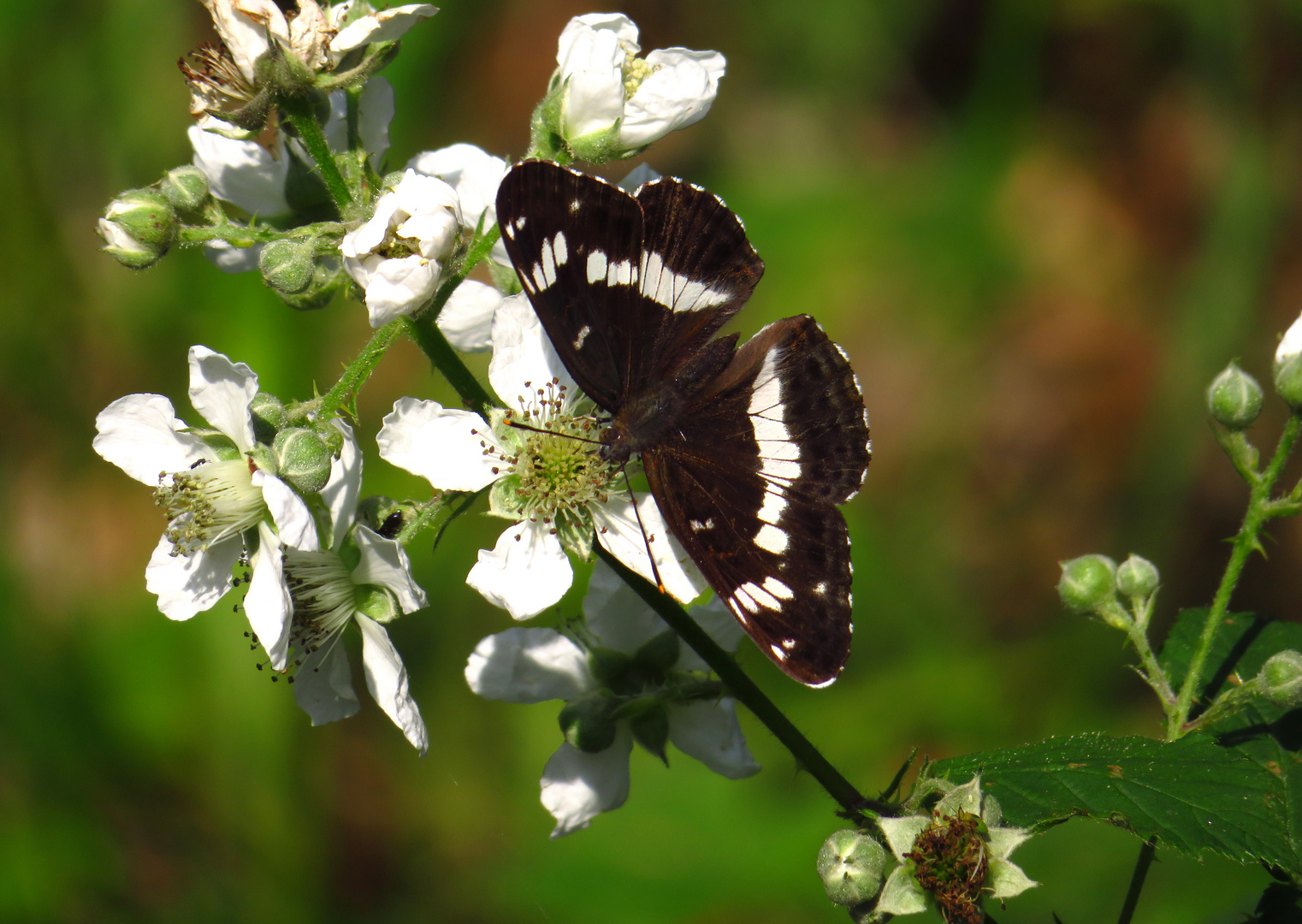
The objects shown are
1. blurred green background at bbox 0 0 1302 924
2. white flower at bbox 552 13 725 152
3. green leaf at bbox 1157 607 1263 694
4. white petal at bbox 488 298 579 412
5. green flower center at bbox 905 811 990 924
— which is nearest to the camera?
green flower center at bbox 905 811 990 924

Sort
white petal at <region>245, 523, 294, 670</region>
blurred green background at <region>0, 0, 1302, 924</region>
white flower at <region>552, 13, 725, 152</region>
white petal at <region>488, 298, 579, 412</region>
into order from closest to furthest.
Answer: white petal at <region>245, 523, 294, 670</region>
white flower at <region>552, 13, 725, 152</region>
white petal at <region>488, 298, 579, 412</region>
blurred green background at <region>0, 0, 1302, 924</region>

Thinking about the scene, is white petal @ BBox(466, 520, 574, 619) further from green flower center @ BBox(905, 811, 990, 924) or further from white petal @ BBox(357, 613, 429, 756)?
green flower center @ BBox(905, 811, 990, 924)

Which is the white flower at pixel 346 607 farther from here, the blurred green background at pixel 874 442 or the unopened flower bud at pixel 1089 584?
the blurred green background at pixel 874 442

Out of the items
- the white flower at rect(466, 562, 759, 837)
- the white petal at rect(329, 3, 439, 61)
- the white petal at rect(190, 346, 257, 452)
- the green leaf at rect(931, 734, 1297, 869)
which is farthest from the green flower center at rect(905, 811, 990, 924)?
the white petal at rect(329, 3, 439, 61)

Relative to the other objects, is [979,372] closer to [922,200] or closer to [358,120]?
[922,200]

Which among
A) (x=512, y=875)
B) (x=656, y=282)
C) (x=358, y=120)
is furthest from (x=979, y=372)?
(x=358, y=120)

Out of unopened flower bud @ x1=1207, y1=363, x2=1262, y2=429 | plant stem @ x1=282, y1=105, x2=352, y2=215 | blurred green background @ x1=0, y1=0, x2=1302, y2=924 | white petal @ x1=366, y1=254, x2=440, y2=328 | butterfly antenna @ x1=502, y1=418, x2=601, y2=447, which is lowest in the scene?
blurred green background @ x1=0, y1=0, x2=1302, y2=924

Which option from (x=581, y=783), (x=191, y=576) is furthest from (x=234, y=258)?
(x=581, y=783)

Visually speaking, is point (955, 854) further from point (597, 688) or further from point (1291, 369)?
point (1291, 369)
